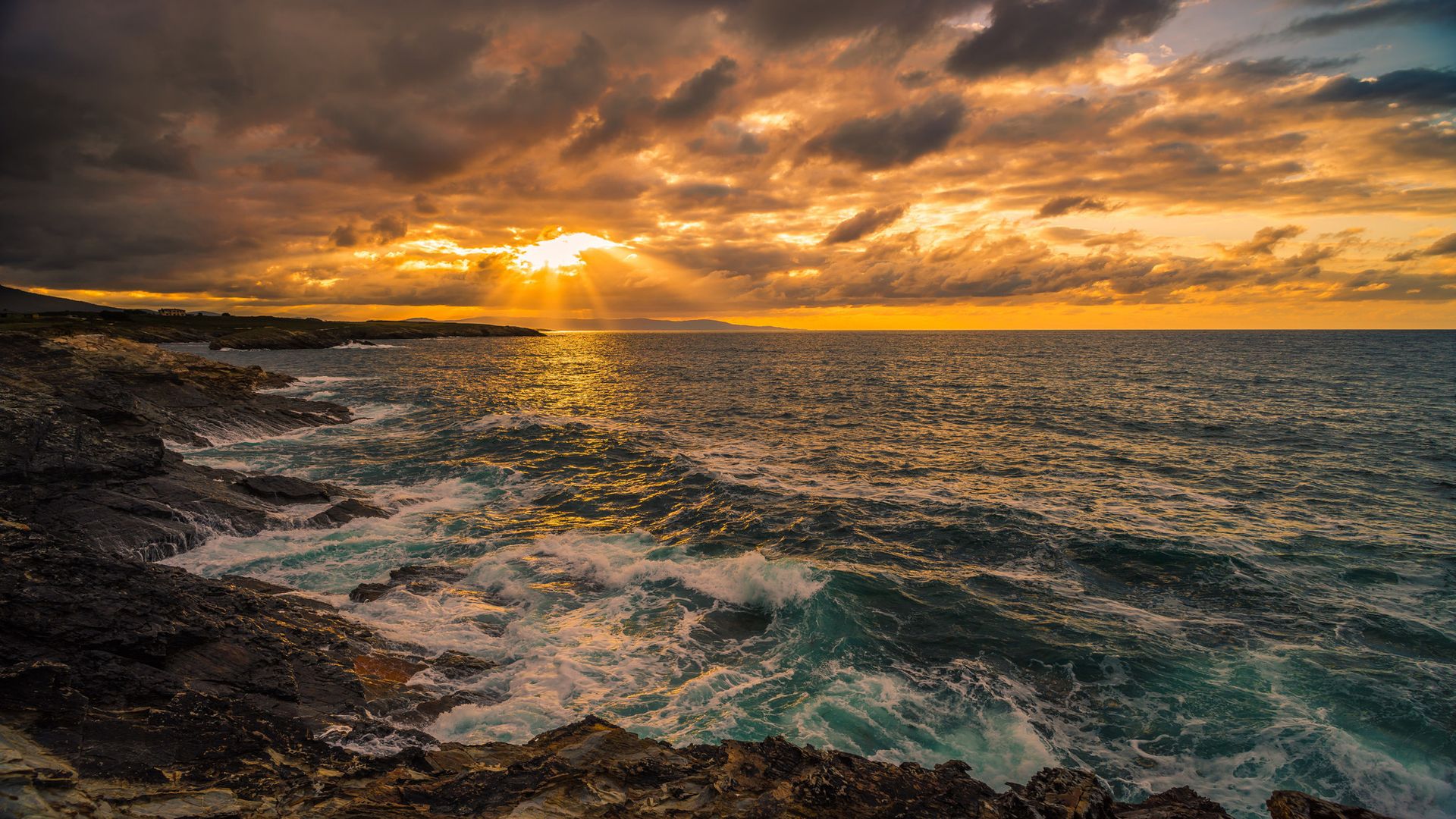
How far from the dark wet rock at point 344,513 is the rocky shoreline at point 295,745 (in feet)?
21.2

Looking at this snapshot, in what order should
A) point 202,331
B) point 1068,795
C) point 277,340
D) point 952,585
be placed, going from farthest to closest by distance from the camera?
point 202,331, point 277,340, point 952,585, point 1068,795

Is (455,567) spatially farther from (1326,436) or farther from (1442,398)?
(1442,398)

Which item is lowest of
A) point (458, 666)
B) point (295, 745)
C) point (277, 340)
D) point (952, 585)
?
point (952, 585)

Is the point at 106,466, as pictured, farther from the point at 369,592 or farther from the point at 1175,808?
the point at 1175,808

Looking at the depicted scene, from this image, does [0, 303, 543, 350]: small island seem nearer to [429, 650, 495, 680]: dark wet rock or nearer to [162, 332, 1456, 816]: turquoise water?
[162, 332, 1456, 816]: turquoise water

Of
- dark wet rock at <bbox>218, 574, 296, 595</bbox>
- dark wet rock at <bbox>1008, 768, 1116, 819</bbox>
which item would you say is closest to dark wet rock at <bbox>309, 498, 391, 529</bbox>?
dark wet rock at <bbox>218, 574, 296, 595</bbox>

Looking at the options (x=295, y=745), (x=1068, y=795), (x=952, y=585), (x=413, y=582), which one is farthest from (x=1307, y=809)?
(x=413, y=582)

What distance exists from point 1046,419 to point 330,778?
50.6 metres

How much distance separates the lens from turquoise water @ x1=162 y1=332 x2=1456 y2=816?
12023 mm

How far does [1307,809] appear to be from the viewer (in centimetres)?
829

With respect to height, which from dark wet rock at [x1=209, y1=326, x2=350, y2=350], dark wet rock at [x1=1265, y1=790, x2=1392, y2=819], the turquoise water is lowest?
the turquoise water

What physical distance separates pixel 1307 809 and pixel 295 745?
13.9m

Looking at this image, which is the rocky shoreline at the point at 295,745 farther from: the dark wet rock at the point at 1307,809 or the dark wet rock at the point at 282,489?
the dark wet rock at the point at 282,489

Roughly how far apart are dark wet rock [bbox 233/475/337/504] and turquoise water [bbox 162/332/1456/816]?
2.41 m
